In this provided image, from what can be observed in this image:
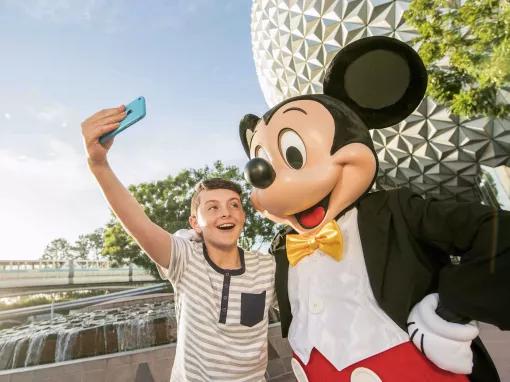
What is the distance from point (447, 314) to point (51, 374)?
13.6 ft

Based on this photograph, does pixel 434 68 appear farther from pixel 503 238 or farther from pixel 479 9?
pixel 503 238

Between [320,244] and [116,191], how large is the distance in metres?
1.13

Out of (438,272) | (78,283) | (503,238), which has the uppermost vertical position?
(503,238)

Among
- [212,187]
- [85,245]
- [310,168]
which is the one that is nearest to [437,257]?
[310,168]

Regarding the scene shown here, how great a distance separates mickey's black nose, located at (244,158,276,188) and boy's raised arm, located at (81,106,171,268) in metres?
0.62

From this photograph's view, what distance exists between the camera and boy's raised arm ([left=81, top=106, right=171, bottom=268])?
179cm

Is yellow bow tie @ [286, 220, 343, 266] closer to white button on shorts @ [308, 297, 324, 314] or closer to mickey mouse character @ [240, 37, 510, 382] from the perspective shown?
mickey mouse character @ [240, 37, 510, 382]

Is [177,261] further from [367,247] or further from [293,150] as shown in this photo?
[367,247]

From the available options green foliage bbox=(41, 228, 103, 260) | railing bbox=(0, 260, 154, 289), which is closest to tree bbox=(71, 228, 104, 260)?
green foliage bbox=(41, 228, 103, 260)

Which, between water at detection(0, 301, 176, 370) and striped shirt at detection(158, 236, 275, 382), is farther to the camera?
water at detection(0, 301, 176, 370)

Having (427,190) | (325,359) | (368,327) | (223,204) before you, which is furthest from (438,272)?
(427,190)

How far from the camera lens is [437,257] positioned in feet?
5.47

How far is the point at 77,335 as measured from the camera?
569 cm

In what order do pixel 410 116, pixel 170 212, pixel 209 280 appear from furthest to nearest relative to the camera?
pixel 170 212, pixel 410 116, pixel 209 280
